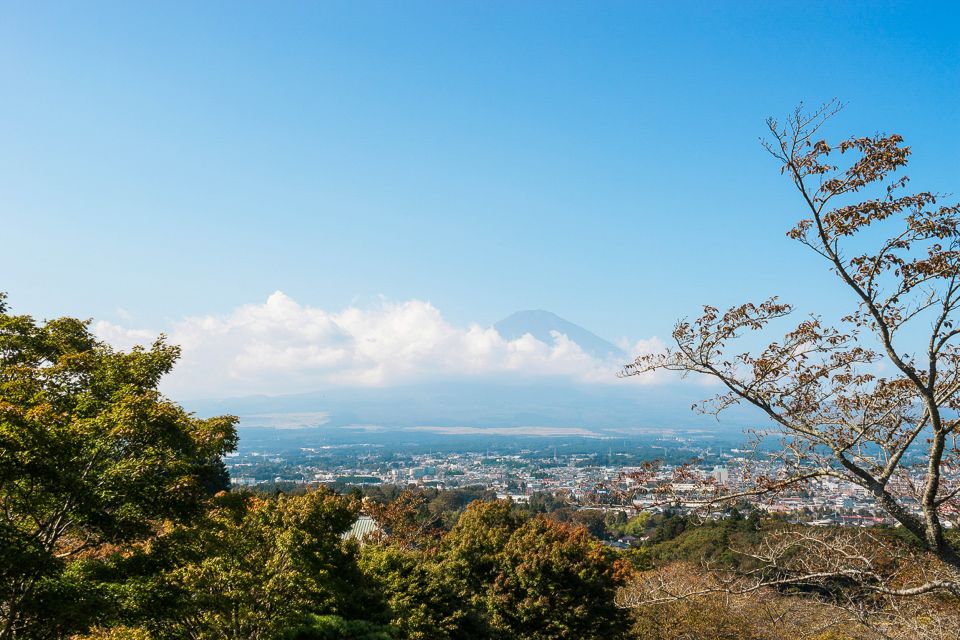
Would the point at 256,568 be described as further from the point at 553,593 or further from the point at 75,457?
the point at 553,593

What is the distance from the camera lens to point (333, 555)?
9.44 m

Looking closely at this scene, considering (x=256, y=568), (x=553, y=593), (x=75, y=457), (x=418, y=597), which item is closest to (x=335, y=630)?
(x=256, y=568)

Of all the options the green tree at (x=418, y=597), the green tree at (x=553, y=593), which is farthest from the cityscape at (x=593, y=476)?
A: the green tree at (x=418, y=597)

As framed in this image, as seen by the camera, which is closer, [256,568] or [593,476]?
[256,568]

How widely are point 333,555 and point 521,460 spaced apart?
128m

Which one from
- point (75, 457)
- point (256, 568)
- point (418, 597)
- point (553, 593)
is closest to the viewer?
point (75, 457)

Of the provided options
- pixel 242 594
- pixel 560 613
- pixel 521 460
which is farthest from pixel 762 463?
pixel 521 460

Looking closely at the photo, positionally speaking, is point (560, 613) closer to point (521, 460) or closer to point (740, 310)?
point (740, 310)

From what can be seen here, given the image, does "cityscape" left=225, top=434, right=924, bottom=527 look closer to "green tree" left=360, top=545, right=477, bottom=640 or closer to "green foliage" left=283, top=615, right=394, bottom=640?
"green tree" left=360, top=545, right=477, bottom=640

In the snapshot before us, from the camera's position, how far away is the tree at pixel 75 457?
5.45 m

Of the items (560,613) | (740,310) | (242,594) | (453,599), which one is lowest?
(560,613)

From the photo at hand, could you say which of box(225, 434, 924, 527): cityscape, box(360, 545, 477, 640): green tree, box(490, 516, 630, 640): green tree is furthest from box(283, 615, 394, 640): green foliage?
box(490, 516, 630, 640): green tree

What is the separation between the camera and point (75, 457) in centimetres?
601

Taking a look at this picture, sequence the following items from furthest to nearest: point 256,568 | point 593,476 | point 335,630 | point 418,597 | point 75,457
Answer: point 593,476 < point 418,597 < point 256,568 < point 335,630 < point 75,457
